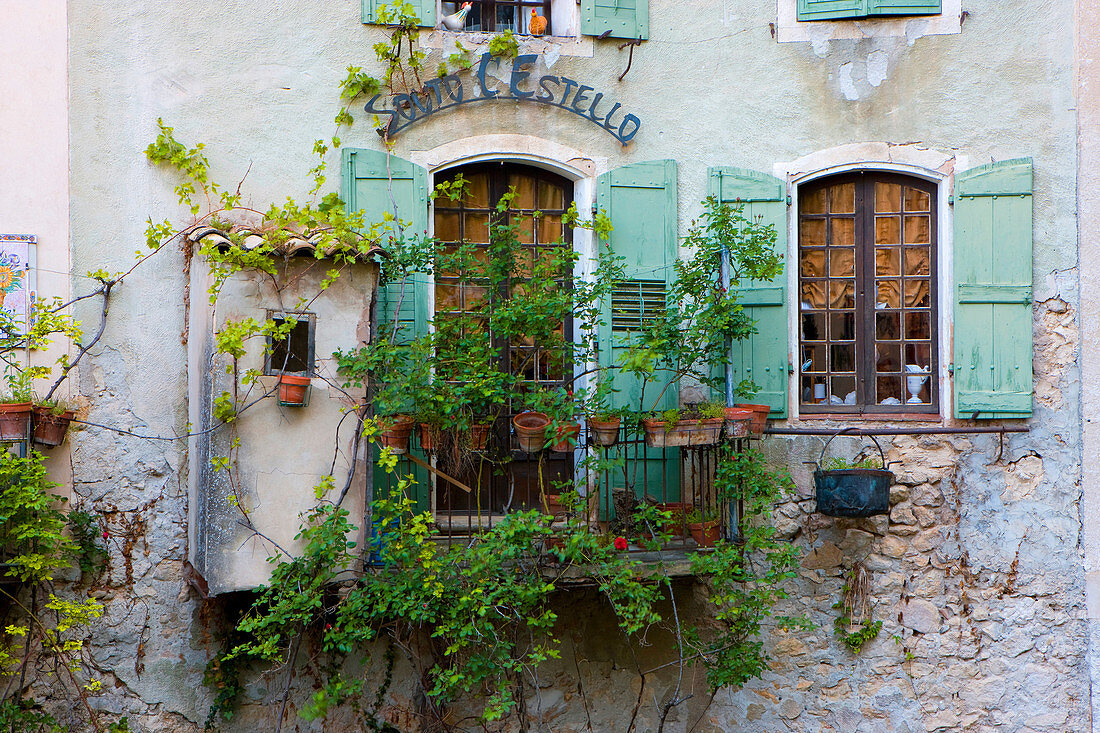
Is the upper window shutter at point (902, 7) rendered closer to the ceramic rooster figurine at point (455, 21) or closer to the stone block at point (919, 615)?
the ceramic rooster figurine at point (455, 21)

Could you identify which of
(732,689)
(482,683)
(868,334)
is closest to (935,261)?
(868,334)

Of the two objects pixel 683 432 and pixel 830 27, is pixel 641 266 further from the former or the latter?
pixel 830 27

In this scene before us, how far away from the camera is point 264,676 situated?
17.3 feet

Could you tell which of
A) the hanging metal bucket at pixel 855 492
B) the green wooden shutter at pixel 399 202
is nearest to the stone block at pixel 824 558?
the hanging metal bucket at pixel 855 492

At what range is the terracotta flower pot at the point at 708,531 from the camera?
17.3 ft

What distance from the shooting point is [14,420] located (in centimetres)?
481

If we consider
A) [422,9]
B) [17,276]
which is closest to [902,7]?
[422,9]

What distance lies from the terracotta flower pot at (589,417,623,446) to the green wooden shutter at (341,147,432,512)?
3.47 ft

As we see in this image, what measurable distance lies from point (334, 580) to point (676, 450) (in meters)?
2.11

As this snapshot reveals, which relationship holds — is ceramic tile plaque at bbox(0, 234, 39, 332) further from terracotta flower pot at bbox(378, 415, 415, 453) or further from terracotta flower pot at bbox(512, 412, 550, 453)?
terracotta flower pot at bbox(512, 412, 550, 453)

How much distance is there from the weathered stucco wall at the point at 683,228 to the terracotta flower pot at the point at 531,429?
118 cm

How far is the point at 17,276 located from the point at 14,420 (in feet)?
2.80

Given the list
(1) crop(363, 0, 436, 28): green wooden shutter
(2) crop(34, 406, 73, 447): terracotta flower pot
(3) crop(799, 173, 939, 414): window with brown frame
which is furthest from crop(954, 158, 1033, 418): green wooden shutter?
(2) crop(34, 406, 73, 447): terracotta flower pot

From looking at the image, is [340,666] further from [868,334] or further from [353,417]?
[868,334]
